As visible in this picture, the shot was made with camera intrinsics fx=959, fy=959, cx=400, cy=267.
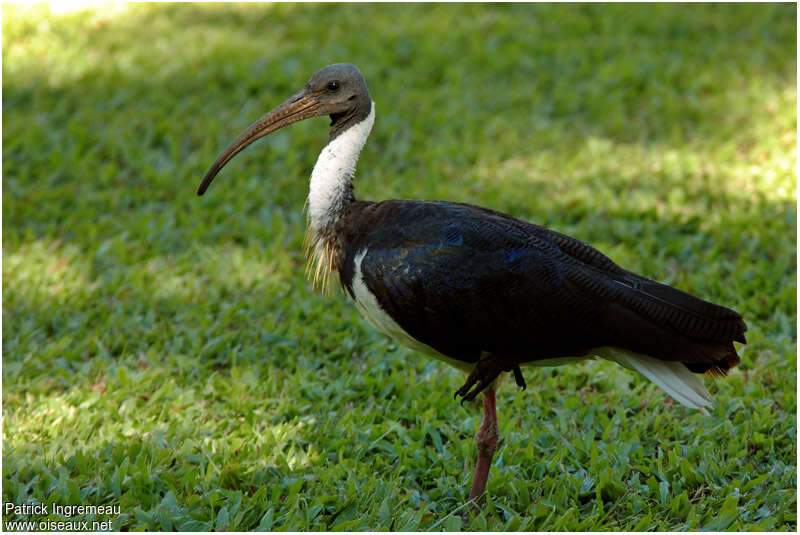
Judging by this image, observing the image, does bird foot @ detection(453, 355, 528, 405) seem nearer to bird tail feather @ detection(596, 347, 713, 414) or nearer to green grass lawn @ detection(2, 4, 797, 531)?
bird tail feather @ detection(596, 347, 713, 414)

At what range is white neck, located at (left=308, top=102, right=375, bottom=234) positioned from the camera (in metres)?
4.26

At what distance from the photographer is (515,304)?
3.83 meters

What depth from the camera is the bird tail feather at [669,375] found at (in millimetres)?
3902

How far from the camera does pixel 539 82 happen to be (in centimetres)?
856

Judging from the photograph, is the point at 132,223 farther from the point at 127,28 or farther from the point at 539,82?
the point at 539,82

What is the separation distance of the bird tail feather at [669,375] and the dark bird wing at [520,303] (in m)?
0.07

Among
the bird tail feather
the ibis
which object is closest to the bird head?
the ibis

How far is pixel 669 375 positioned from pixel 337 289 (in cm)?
265

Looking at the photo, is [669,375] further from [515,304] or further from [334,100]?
[334,100]

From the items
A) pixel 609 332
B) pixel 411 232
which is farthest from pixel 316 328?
pixel 609 332

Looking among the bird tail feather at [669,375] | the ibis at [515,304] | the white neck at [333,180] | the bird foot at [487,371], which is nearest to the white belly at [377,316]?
the ibis at [515,304]

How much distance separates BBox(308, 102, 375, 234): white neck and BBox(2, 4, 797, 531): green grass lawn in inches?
43.2

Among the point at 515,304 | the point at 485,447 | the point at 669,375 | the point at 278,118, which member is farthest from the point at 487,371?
the point at 278,118

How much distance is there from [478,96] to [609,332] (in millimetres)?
4859
